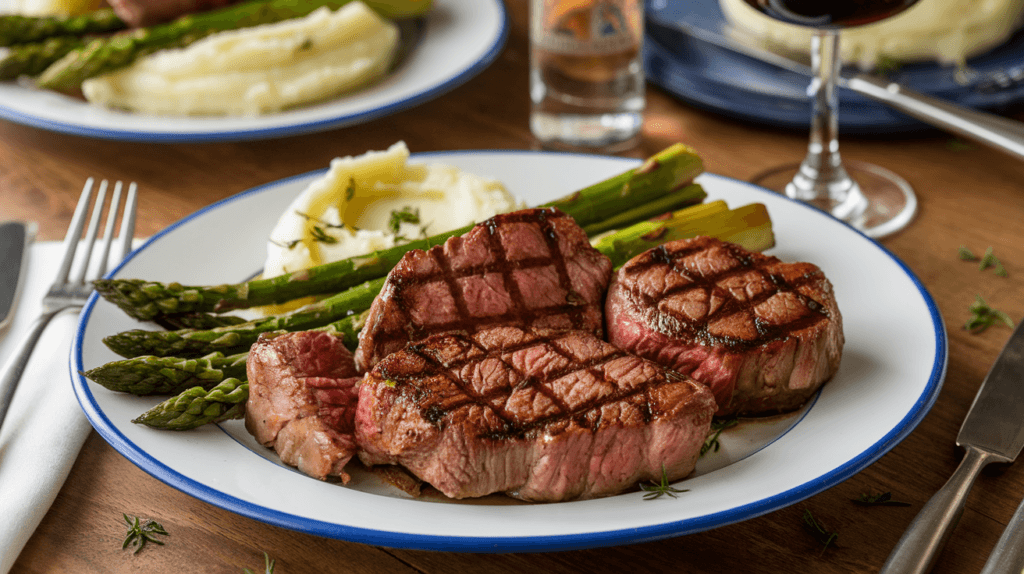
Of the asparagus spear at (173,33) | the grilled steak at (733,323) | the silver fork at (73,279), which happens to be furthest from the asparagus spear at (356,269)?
the asparagus spear at (173,33)

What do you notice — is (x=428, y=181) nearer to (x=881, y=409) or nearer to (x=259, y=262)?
(x=259, y=262)

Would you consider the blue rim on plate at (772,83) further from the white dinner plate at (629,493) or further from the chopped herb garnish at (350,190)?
the chopped herb garnish at (350,190)

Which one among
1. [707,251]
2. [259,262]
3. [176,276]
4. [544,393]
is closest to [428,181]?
[259,262]

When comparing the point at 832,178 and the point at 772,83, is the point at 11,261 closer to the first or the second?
the point at 832,178

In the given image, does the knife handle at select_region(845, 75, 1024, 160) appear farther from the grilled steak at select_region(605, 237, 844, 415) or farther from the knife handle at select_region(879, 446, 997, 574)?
the knife handle at select_region(879, 446, 997, 574)

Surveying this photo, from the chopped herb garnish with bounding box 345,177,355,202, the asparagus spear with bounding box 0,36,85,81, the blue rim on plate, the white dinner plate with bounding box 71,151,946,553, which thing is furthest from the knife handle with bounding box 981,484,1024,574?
the asparagus spear with bounding box 0,36,85,81
